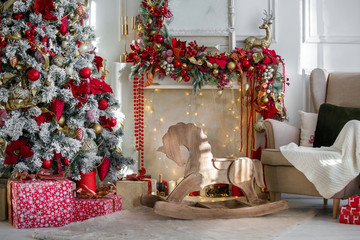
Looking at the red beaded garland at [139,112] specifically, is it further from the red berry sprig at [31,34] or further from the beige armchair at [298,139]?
the red berry sprig at [31,34]

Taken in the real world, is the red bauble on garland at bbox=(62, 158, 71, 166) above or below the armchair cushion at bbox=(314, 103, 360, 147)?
below

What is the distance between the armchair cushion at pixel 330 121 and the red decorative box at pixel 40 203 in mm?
1924

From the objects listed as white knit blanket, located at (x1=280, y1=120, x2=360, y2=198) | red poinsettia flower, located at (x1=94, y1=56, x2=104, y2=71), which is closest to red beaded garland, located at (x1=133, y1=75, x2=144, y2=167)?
red poinsettia flower, located at (x1=94, y1=56, x2=104, y2=71)

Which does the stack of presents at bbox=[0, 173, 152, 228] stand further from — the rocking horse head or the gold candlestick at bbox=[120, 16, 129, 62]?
the gold candlestick at bbox=[120, 16, 129, 62]

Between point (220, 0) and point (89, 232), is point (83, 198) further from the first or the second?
point (220, 0)

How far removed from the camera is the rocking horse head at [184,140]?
137 inches

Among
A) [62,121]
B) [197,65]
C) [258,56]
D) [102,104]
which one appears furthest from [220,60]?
[62,121]

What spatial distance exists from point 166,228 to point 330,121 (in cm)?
164

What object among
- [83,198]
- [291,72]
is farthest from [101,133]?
[291,72]

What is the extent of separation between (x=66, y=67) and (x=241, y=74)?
1548 mm

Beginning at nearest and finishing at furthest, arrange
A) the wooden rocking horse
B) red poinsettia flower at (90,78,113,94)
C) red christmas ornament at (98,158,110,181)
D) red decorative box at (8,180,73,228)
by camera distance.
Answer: red decorative box at (8,180,73,228), the wooden rocking horse, red poinsettia flower at (90,78,113,94), red christmas ornament at (98,158,110,181)

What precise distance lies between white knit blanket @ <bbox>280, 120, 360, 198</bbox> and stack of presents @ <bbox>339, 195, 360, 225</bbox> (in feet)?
0.39

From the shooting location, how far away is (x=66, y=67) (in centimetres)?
347

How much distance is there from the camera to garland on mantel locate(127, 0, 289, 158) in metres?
4.30
